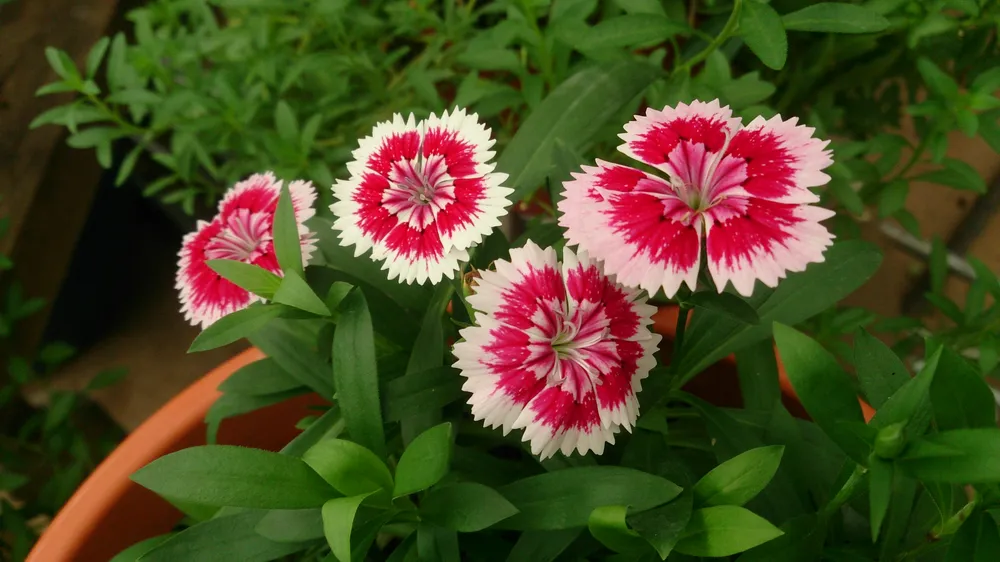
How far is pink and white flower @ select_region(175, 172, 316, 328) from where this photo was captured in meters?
0.66

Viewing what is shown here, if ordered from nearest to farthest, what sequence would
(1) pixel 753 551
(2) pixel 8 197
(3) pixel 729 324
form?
1. (1) pixel 753 551
2. (3) pixel 729 324
3. (2) pixel 8 197

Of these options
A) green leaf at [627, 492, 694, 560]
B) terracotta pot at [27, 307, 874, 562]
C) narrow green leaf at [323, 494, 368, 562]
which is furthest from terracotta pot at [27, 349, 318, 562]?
green leaf at [627, 492, 694, 560]

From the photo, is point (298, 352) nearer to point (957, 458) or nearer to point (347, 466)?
point (347, 466)

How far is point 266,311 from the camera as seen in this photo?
0.59 metres

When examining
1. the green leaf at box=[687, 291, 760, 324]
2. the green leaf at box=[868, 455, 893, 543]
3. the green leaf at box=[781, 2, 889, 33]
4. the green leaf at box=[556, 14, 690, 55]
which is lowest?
the green leaf at box=[868, 455, 893, 543]

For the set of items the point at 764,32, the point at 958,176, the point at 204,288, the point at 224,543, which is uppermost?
the point at 958,176

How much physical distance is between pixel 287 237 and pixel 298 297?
6cm

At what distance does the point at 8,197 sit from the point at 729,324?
1.18 m

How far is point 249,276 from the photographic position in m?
0.60

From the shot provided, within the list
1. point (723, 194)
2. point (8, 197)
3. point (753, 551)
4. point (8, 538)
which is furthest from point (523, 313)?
point (8, 538)

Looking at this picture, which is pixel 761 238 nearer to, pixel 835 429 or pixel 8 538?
pixel 835 429

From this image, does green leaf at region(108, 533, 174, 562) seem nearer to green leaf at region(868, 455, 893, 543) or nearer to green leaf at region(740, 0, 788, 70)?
green leaf at region(868, 455, 893, 543)

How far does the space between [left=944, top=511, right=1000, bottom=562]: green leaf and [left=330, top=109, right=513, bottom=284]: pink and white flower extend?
1.28 feet

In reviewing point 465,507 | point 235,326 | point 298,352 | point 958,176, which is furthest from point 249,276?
point 958,176
